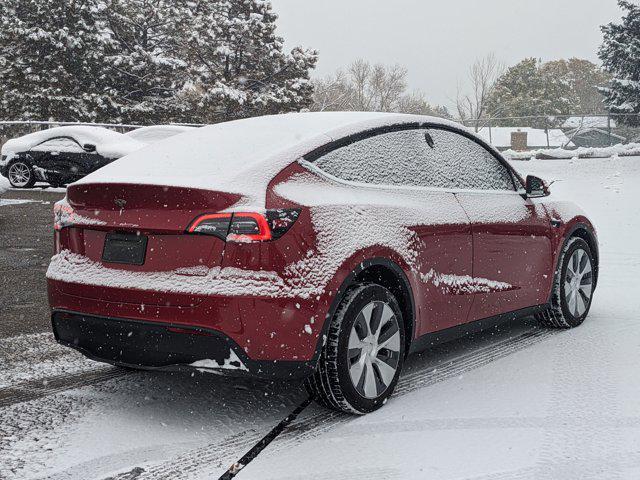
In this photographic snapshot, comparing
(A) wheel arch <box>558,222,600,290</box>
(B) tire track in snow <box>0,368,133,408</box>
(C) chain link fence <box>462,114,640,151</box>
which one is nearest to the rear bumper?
(B) tire track in snow <box>0,368,133,408</box>

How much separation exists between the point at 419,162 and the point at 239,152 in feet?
3.94

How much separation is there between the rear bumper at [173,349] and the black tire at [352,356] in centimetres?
17

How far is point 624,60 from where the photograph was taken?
38000mm

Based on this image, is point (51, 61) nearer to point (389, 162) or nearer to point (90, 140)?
point (90, 140)

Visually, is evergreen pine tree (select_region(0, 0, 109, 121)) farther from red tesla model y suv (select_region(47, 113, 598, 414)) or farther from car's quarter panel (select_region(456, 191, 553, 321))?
red tesla model y suv (select_region(47, 113, 598, 414))

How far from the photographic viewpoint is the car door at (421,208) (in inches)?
172

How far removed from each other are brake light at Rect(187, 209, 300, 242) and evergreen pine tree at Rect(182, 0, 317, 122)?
1562 inches

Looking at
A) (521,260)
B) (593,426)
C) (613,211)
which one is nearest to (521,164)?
(613,211)

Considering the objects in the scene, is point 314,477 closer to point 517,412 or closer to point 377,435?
point 377,435

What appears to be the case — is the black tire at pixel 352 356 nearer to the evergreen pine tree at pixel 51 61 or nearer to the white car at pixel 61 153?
the white car at pixel 61 153

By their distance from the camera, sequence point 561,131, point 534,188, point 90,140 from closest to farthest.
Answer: point 534,188 < point 90,140 < point 561,131

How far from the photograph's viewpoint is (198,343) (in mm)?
3695

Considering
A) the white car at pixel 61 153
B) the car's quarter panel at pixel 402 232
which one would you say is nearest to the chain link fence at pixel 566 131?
the white car at pixel 61 153

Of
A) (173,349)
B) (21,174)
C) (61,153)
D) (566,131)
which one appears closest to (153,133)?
(61,153)
